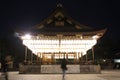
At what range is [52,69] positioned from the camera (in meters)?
30.9

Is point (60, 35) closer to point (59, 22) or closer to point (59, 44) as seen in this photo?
point (59, 44)

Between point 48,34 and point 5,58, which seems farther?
point 48,34

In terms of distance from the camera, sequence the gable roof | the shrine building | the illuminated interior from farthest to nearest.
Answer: the gable roof
the illuminated interior
the shrine building

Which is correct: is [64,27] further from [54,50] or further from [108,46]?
[108,46]

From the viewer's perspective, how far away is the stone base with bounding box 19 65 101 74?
30781 mm

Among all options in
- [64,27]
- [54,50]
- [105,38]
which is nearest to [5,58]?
[64,27]

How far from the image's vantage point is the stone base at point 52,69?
101 feet

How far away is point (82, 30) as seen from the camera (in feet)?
102

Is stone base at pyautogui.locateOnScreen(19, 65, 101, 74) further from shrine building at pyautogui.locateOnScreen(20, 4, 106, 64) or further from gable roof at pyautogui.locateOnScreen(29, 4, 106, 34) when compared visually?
gable roof at pyautogui.locateOnScreen(29, 4, 106, 34)

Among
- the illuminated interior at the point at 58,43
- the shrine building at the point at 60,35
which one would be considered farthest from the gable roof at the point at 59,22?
the illuminated interior at the point at 58,43

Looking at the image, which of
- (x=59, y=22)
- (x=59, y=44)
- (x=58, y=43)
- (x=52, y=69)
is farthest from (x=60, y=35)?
(x=59, y=22)

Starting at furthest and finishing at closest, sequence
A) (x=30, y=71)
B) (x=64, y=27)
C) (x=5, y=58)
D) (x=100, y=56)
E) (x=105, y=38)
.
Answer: (x=105, y=38)
(x=100, y=56)
(x=64, y=27)
(x=30, y=71)
(x=5, y=58)

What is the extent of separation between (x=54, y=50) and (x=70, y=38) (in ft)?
22.2

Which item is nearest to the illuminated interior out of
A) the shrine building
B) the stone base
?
the shrine building
